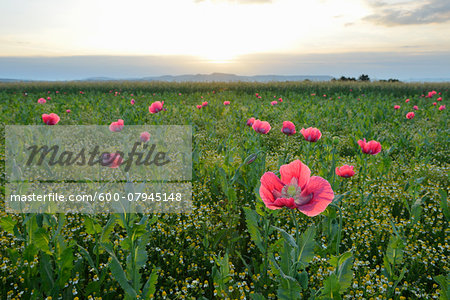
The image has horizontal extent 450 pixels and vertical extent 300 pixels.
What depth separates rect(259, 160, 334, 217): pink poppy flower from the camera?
1.45 m

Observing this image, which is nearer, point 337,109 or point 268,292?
point 268,292

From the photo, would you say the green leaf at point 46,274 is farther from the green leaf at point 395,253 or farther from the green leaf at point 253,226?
the green leaf at point 395,253

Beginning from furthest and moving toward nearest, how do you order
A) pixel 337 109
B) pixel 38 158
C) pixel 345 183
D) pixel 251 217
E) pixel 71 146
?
pixel 337 109, pixel 71 146, pixel 38 158, pixel 345 183, pixel 251 217

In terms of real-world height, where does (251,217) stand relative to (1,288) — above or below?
above

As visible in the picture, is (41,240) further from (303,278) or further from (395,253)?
(395,253)

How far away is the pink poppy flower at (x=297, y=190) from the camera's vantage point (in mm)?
1446

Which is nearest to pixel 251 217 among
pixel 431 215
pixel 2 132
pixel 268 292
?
pixel 268 292

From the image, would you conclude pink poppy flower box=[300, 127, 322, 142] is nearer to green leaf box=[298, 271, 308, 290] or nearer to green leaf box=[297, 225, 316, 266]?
green leaf box=[297, 225, 316, 266]

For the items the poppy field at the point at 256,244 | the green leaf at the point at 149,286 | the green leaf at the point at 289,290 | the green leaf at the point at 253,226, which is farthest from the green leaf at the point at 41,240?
the green leaf at the point at 289,290

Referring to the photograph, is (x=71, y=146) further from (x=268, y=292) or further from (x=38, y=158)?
(x=268, y=292)

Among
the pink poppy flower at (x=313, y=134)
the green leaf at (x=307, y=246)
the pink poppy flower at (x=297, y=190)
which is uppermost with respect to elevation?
the pink poppy flower at (x=313, y=134)

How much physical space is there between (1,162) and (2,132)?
318 centimetres

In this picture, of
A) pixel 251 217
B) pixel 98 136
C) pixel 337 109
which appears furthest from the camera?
pixel 337 109

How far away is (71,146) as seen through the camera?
6570 millimetres
